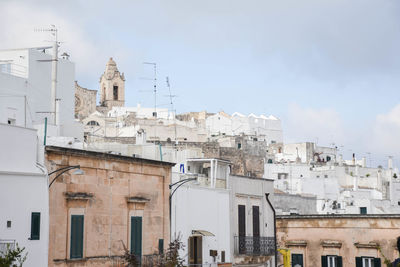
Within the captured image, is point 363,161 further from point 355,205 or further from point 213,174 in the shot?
point 213,174

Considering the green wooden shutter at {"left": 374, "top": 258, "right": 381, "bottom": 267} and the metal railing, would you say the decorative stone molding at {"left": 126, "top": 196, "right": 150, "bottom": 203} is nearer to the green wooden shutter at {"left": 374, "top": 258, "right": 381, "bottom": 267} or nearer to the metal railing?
the metal railing

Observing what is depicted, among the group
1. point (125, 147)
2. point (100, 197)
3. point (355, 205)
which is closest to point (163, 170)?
point (125, 147)

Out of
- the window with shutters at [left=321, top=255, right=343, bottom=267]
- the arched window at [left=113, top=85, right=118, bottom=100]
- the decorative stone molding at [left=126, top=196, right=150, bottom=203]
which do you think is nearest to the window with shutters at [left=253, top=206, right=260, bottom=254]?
the window with shutters at [left=321, top=255, right=343, bottom=267]

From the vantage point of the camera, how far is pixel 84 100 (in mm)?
99688

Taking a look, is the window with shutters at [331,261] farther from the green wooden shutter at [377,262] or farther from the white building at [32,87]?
the white building at [32,87]

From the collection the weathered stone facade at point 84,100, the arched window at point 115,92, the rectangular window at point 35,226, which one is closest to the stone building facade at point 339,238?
the rectangular window at point 35,226

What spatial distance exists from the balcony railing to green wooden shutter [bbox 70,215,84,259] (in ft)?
35.5

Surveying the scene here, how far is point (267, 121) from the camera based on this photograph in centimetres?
9250

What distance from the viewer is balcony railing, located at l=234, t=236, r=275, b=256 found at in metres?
30.9

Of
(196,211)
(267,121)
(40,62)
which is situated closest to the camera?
(196,211)

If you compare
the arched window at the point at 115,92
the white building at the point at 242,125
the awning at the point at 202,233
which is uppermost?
the arched window at the point at 115,92

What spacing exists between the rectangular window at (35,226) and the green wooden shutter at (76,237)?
92.3 inches

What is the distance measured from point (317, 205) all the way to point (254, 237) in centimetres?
2246

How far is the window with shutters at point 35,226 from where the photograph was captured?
1877cm
